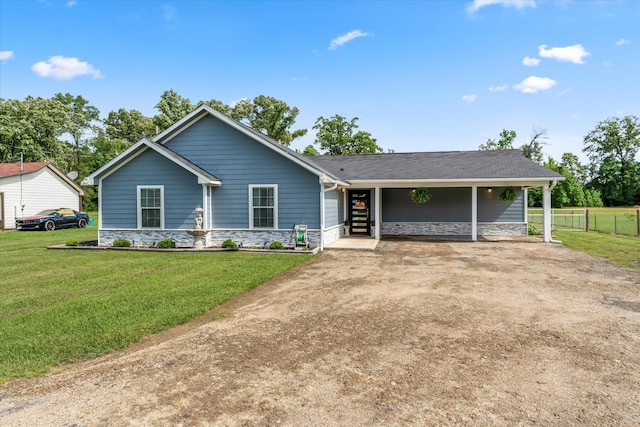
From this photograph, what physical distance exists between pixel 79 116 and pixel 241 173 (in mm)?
47281

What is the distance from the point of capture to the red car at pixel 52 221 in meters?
20.0

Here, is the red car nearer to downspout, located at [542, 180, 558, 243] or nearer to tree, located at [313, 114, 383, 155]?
tree, located at [313, 114, 383, 155]

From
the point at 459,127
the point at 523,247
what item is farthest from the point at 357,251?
the point at 459,127

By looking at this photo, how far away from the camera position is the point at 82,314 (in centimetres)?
529

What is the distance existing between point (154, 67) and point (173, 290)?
21.5 m

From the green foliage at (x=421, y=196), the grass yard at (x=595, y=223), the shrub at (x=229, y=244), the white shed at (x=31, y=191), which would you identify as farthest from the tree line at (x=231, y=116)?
the shrub at (x=229, y=244)

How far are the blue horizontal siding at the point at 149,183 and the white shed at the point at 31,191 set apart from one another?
13.7 m

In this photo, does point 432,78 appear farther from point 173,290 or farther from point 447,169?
point 173,290

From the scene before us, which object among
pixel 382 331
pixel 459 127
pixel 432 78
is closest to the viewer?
pixel 382 331

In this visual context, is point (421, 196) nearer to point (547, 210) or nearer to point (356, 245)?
point (356, 245)

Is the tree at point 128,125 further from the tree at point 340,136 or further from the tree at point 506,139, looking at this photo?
the tree at point 506,139

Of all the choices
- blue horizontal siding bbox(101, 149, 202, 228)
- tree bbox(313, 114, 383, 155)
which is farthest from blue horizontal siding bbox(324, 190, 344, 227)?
tree bbox(313, 114, 383, 155)

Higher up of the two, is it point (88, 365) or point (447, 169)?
point (447, 169)

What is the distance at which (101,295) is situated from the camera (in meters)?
6.37
